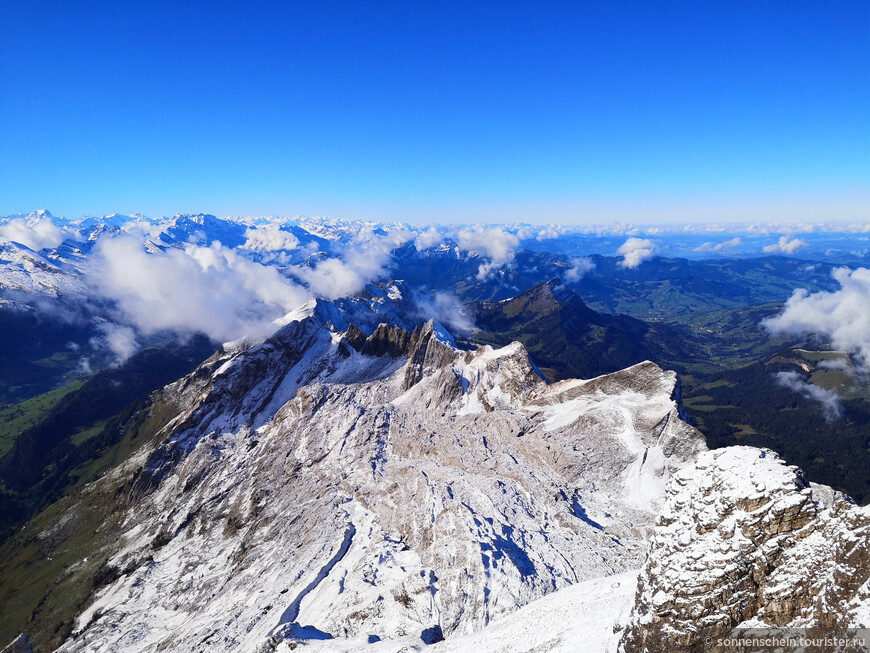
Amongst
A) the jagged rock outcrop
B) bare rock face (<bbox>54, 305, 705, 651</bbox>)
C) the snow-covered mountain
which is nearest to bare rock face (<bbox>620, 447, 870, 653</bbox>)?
the snow-covered mountain

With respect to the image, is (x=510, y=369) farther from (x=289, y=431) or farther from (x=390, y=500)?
(x=289, y=431)

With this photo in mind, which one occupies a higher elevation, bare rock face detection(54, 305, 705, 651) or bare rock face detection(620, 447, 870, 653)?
bare rock face detection(620, 447, 870, 653)

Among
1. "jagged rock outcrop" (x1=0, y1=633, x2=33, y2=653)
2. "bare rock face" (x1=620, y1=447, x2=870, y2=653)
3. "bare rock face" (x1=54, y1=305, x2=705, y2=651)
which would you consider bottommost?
"jagged rock outcrop" (x1=0, y1=633, x2=33, y2=653)

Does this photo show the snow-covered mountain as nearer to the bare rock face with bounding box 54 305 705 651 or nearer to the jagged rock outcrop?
the bare rock face with bounding box 54 305 705 651

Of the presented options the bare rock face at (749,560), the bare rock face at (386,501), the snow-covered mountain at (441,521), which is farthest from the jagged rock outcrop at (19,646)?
the bare rock face at (749,560)

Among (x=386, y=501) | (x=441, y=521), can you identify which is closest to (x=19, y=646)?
(x=386, y=501)

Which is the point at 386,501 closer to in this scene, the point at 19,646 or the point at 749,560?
the point at 749,560
